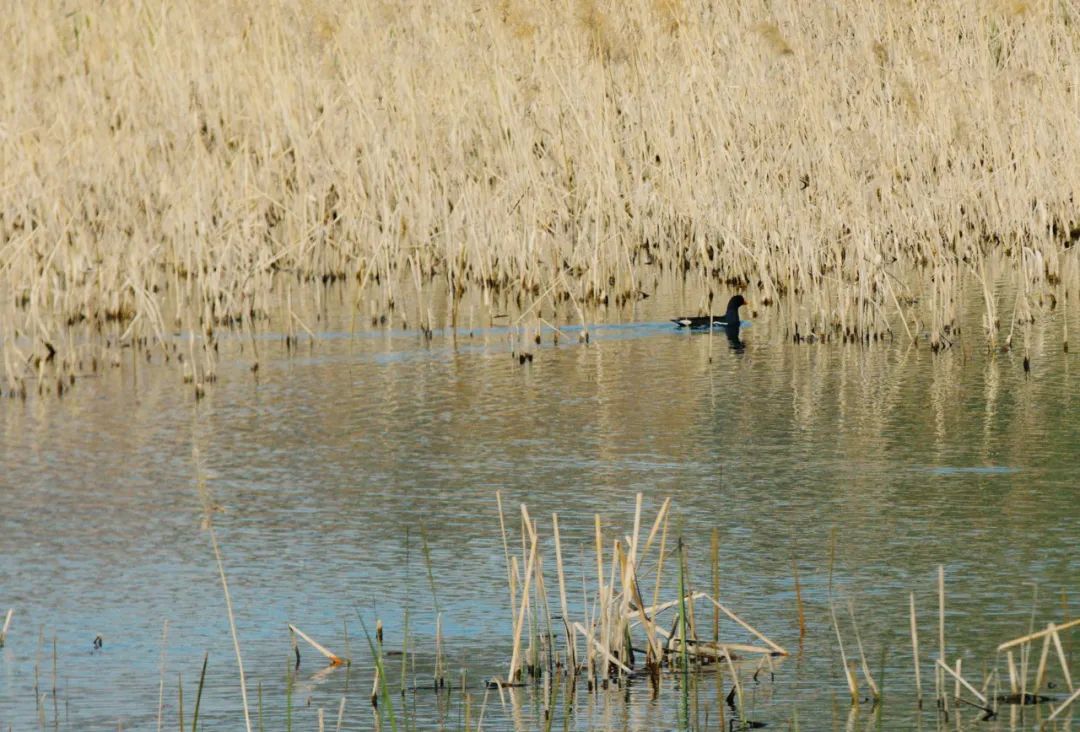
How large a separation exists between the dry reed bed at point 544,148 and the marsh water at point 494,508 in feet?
3.80

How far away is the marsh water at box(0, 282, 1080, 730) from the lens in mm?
4309

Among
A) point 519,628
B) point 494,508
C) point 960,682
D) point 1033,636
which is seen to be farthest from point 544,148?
point 960,682

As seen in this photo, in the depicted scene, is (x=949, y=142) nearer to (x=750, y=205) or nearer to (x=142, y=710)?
(x=750, y=205)

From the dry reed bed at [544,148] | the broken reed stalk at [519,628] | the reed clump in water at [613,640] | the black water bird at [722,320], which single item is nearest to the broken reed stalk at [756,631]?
the reed clump in water at [613,640]

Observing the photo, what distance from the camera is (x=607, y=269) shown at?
1127 centimetres

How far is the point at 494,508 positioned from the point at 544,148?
6310 mm

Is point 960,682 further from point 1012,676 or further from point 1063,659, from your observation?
point 1063,659

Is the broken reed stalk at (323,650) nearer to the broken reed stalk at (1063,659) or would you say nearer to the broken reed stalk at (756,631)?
the broken reed stalk at (756,631)

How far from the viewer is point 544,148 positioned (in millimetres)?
12227


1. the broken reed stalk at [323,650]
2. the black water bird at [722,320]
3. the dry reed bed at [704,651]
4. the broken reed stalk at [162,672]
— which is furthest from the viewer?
the black water bird at [722,320]

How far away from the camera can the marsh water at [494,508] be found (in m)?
4.31

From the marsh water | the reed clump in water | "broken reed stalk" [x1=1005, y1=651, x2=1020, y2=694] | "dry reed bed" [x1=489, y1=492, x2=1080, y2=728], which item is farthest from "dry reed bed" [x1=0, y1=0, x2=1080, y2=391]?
"broken reed stalk" [x1=1005, y1=651, x2=1020, y2=694]

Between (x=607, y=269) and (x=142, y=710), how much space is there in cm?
738

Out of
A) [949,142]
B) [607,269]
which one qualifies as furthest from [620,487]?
[949,142]
